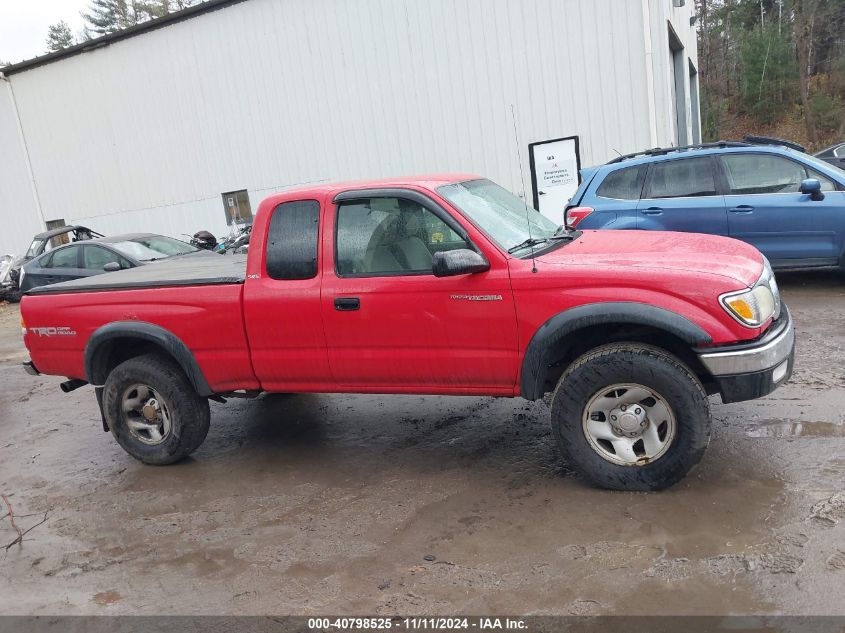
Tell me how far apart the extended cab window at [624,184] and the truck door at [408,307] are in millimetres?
5070

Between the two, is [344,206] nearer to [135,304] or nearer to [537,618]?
[135,304]

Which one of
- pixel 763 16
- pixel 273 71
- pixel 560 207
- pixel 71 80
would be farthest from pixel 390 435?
pixel 763 16

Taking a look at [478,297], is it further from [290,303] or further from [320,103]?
[320,103]

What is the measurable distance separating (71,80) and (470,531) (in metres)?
20.0

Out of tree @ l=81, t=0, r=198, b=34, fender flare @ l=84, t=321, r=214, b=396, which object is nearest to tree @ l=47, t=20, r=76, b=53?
tree @ l=81, t=0, r=198, b=34

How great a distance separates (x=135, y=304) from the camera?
489 centimetres

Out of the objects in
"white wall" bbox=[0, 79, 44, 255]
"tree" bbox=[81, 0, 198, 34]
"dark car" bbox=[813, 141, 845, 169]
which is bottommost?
"dark car" bbox=[813, 141, 845, 169]

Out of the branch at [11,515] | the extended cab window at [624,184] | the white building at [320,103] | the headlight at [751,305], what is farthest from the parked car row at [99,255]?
the headlight at [751,305]

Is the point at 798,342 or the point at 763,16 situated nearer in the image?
the point at 798,342

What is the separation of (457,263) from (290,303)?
1.21 m

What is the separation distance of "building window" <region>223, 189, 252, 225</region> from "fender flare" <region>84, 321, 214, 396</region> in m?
13.0

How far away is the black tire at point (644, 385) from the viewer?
3.62 meters

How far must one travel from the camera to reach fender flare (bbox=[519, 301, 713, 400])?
3535 mm

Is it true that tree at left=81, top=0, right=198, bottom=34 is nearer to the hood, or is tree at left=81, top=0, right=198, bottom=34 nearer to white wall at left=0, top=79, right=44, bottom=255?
white wall at left=0, top=79, right=44, bottom=255
